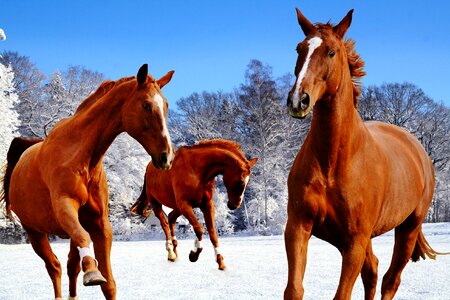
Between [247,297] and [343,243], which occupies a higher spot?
[343,243]

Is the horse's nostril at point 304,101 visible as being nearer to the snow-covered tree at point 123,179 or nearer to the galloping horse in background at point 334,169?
the galloping horse in background at point 334,169

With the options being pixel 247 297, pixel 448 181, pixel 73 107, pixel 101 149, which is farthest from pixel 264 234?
pixel 101 149

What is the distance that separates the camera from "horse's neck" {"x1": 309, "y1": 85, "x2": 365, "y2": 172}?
4.38 m

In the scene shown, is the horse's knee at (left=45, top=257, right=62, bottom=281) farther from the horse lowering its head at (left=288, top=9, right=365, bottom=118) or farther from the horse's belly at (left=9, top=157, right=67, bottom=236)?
the horse lowering its head at (left=288, top=9, right=365, bottom=118)

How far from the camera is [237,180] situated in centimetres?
1056

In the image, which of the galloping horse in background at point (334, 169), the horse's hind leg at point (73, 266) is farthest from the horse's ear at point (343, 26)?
the horse's hind leg at point (73, 266)

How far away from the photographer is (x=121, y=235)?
3359 centimetres

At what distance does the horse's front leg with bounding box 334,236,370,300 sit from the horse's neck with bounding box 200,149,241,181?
6313 mm

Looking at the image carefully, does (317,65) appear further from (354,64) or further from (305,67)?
(354,64)

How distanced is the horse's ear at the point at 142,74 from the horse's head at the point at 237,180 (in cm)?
580

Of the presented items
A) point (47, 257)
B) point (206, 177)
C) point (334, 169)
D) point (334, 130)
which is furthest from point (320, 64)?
point (206, 177)

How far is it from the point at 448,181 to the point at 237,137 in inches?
631

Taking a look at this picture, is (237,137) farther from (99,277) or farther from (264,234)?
(99,277)

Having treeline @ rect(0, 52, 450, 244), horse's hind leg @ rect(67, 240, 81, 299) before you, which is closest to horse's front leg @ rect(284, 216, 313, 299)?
horse's hind leg @ rect(67, 240, 81, 299)
